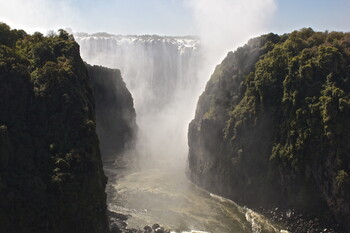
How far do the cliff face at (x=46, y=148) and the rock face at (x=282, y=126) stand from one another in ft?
63.4

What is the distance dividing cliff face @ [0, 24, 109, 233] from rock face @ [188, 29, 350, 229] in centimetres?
1933

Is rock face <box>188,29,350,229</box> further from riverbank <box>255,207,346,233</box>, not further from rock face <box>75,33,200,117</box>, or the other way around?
rock face <box>75,33,200,117</box>

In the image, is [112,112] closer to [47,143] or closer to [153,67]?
[153,67]

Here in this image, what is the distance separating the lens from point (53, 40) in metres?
44.4

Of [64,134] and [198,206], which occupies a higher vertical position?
[64,134]

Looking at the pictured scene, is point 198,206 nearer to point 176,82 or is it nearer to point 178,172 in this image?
point 178,172

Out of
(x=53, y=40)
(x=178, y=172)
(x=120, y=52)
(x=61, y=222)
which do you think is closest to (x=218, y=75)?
(x=178, y=172)

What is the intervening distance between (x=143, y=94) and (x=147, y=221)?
66.7 metres

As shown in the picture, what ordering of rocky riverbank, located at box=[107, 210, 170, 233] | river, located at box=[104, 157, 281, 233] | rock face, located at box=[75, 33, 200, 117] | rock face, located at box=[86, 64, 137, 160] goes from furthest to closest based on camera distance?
1. rock face, located at box=[75, 33, 200, 117]
2. rock face, located at box=[86, 64, 137, 160]
3. river, located at box=[104, 157, 281, 233]
4. rocky riverbank, located at box=[107, 210, 170, 233]

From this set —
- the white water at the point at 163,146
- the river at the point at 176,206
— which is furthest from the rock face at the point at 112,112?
the river at the point at 176,206

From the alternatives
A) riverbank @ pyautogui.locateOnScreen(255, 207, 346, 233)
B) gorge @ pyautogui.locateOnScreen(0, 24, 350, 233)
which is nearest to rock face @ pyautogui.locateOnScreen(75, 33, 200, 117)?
gorge @ pyautogui.locateOnScreen(0, 24, 350, 233)

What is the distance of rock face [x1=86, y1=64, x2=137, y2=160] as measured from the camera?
272 ft

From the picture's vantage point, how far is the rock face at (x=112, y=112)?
8293 cm

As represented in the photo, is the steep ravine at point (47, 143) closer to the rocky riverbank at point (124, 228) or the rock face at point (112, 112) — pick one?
the rocky riverbank at point (124, 228)
